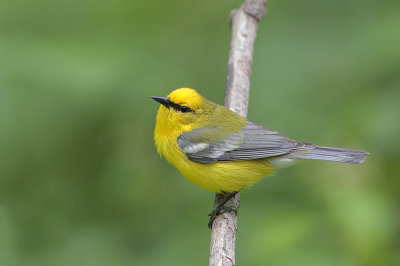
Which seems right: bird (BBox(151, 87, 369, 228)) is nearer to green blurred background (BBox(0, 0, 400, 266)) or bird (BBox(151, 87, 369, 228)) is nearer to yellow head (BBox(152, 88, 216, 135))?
yellow head (BBox(152, 88, 216, 135))

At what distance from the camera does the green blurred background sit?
10.6ft

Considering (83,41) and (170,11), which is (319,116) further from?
(83,41)

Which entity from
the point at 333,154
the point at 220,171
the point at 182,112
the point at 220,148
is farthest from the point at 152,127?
the point at 333,154

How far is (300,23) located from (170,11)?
62.0 inches

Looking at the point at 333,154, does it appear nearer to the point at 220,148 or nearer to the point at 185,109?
the point at 220,148

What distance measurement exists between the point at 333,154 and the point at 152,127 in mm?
1976

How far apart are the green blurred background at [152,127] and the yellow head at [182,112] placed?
0.52 m

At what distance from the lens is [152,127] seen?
4758 millimetres

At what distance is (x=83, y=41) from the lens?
4.42m

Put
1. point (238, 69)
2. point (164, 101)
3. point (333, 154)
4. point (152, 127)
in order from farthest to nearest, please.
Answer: point (152, 127) < point (238, 69) < point (164, 101) < point (333, 154)

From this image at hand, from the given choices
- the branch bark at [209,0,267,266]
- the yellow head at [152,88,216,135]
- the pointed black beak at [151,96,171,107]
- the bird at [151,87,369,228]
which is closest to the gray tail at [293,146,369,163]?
the bird at [151,87,369,228]

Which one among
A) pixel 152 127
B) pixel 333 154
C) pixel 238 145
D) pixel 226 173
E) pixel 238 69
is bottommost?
pixel 226 173

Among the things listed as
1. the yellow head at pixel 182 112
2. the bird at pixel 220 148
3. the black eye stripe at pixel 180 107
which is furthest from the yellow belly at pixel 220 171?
the black eye stripe at pixel 180 107

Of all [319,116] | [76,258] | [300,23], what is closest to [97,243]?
[76,258]
